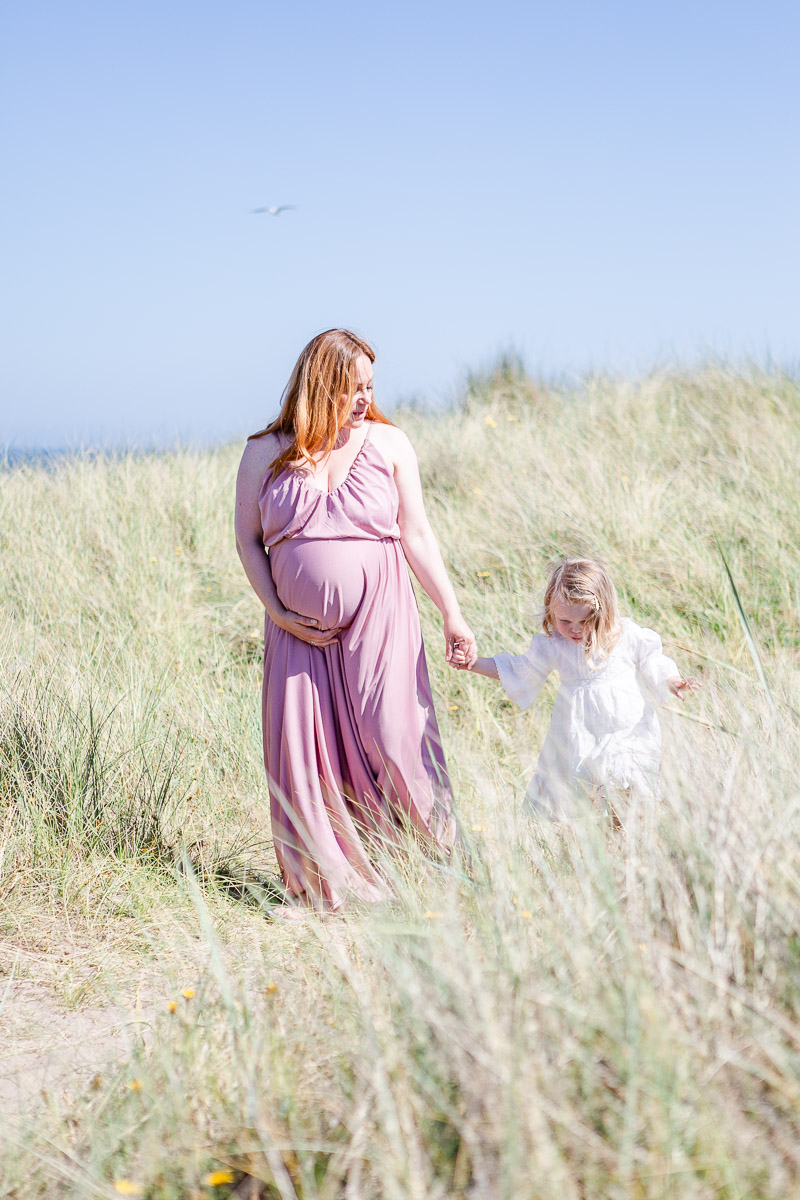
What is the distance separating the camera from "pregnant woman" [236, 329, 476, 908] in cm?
303

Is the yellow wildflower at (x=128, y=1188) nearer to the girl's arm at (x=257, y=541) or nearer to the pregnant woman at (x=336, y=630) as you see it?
the pregnant woman at (x=336, y=630)

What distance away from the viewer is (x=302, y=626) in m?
3.08

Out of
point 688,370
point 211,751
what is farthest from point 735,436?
point 211,751

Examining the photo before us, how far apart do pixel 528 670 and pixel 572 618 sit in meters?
0.27

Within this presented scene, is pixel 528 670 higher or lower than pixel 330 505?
lower

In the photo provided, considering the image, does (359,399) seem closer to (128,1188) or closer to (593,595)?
(593,595)

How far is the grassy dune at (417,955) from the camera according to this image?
51.1 inches

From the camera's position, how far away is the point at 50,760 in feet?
11.0

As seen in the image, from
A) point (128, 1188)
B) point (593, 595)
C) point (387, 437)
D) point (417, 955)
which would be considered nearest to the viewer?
point (128, 1188)

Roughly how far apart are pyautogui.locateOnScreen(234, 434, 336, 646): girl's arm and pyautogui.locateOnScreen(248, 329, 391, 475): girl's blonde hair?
0.08 m

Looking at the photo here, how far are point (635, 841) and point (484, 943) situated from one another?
35 cm

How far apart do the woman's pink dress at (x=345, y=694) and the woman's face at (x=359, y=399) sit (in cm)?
8

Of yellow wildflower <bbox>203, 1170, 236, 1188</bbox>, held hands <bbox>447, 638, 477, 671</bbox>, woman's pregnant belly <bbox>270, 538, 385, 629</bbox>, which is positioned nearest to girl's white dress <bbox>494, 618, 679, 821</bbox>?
held hands <bbox>447, 638, 477, 671</bbox>

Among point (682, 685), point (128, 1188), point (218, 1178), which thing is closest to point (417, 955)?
point (218, 1178)
